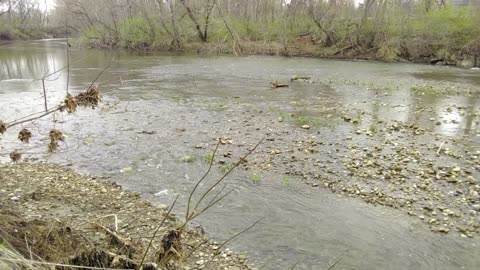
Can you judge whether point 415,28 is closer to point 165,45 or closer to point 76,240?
point 165,45

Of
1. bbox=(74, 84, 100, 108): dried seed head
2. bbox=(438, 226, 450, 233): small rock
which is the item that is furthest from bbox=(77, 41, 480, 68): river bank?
bbox=(74, 84, 100, 108): dried seed head

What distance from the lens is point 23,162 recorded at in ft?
27.1

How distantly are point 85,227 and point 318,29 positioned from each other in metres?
34.8

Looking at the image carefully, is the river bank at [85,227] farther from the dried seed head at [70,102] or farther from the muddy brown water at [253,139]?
the dried seed head at [70,102]

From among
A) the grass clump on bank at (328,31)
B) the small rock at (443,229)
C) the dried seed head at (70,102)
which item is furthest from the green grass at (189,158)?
the grass clump on bank at (328,31)

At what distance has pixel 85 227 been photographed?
4812 millimetres

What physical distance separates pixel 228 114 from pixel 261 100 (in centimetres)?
271

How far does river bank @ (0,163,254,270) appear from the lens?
3.13 metres

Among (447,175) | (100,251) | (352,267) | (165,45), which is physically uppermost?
(165,45)

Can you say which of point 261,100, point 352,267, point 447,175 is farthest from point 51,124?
point 447,175

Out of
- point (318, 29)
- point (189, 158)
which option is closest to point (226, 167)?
point (189, 158)

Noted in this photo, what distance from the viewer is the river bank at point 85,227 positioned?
3.13m

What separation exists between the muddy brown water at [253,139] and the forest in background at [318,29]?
20.6 feet

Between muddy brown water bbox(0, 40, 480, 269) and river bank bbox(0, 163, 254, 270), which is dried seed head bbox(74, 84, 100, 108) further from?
river bank bbox(0, 163, 254, 270)
